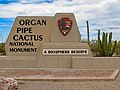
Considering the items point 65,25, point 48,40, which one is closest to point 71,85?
point 65,25

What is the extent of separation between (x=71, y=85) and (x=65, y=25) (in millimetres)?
10707

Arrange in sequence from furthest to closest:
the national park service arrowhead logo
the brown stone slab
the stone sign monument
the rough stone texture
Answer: the national park service arrowhead logo → the stone sign monument → the brown stone slab → the rough stone texture

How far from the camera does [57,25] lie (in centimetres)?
2300

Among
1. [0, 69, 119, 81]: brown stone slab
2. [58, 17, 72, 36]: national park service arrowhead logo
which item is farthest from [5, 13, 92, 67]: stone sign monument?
[0, 69, 119, 81]: brown stone slab

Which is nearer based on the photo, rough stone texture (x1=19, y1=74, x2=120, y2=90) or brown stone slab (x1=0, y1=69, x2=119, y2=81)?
rough stone texture (x1=19, y1=74, x2=120, y2=90)

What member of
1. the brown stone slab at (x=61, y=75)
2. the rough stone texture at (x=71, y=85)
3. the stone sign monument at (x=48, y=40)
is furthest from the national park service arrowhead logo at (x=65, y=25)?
the rough stone texture at (x=71, y=85)

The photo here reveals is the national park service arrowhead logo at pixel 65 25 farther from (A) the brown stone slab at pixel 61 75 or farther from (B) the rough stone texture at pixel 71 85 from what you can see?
(B) the rough stone texture at pixel 71 85

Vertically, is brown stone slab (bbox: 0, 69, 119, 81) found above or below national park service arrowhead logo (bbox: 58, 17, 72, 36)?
below

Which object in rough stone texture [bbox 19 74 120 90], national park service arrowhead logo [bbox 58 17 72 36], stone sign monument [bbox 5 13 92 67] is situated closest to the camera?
rough stone texture [bbox 19 74 120 90]

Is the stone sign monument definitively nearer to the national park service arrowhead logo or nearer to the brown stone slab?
the national park service arrowhead logo

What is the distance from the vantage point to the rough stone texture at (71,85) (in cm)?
A: 1180

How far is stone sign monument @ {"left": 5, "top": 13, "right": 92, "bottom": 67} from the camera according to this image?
21984 millimetres

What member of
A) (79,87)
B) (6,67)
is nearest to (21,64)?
(6,67)

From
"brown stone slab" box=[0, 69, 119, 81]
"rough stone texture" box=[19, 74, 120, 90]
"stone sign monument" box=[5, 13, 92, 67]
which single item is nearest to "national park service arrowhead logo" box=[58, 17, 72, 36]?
"stone sign monument" box=[5, 13, 92, 67]
